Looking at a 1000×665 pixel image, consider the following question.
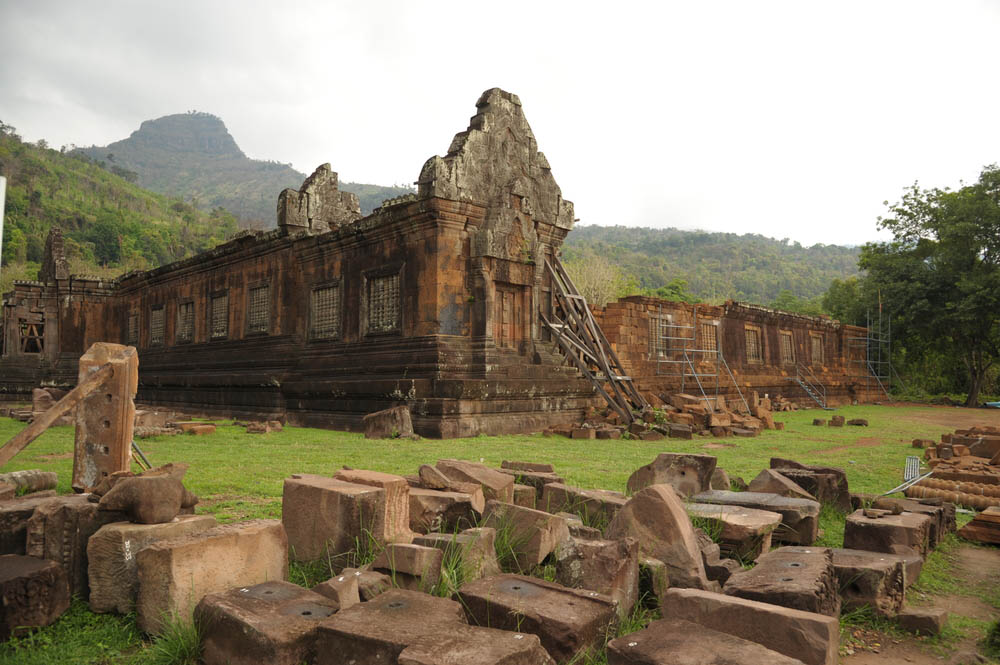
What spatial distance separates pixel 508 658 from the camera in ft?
7.51

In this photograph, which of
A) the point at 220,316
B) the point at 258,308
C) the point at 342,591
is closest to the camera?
the point at 342,591

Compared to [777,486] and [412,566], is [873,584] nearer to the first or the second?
[777,486]

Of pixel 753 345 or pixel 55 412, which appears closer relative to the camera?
pixel 55 412

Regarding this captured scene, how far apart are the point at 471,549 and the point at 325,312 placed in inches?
453

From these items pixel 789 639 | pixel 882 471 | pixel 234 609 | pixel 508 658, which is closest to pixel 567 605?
pixel 508 658

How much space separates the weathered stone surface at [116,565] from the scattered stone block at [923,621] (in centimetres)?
341

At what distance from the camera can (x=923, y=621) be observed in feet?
10.4

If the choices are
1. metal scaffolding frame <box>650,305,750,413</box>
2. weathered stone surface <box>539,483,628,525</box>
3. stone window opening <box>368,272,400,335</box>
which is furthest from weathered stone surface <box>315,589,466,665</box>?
metal scaffolding frame <box>650,305,750,413</box>

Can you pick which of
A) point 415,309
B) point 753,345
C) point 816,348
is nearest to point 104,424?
point 415,309

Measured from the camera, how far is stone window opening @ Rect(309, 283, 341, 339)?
46.0ft

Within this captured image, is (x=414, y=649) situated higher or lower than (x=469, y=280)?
lower

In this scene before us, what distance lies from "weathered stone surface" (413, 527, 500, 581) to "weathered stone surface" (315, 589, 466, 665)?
550 mm

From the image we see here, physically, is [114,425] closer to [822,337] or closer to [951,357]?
[822,337]

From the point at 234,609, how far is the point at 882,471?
7.37 meters
